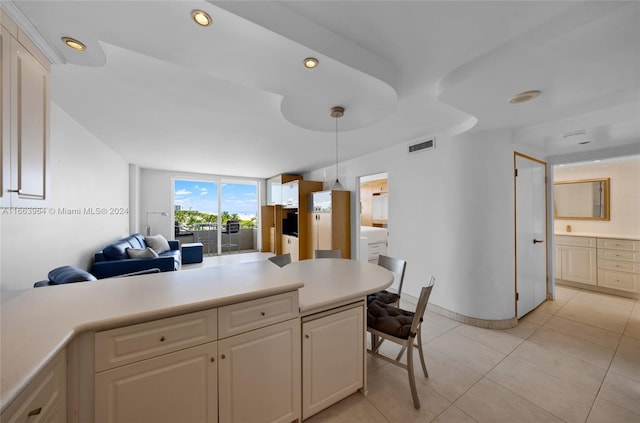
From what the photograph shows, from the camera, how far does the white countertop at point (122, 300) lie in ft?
2.57

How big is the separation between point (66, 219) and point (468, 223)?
192 inches

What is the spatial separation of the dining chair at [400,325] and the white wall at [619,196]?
14.3 feet

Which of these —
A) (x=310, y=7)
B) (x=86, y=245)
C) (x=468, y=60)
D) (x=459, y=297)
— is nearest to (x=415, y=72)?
(x=468, y=60)

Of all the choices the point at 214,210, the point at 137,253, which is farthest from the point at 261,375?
the point at 214,210

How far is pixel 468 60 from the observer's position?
1.65m

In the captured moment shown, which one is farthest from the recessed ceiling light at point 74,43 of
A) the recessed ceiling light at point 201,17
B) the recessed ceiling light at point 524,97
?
the recessed ceiling light at point 524,97

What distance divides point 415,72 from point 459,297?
2.71 meters

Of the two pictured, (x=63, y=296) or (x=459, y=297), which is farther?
(x=459, y=297)

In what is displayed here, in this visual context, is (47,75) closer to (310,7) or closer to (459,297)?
(310,7)

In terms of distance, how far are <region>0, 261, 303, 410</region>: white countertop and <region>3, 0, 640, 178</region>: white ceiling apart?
137 cm

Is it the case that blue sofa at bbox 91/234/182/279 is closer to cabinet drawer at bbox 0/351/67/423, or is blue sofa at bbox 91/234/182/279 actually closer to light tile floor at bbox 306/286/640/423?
cabinet drawer at bbox 0/351/67/423

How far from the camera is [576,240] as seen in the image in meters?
3.96

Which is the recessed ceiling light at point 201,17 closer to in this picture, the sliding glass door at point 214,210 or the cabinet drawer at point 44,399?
the cabinet drawer at point 44,399

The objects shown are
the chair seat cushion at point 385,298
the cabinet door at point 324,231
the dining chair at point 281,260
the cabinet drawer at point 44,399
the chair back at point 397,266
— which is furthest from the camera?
the cabinet door at point 324,231
